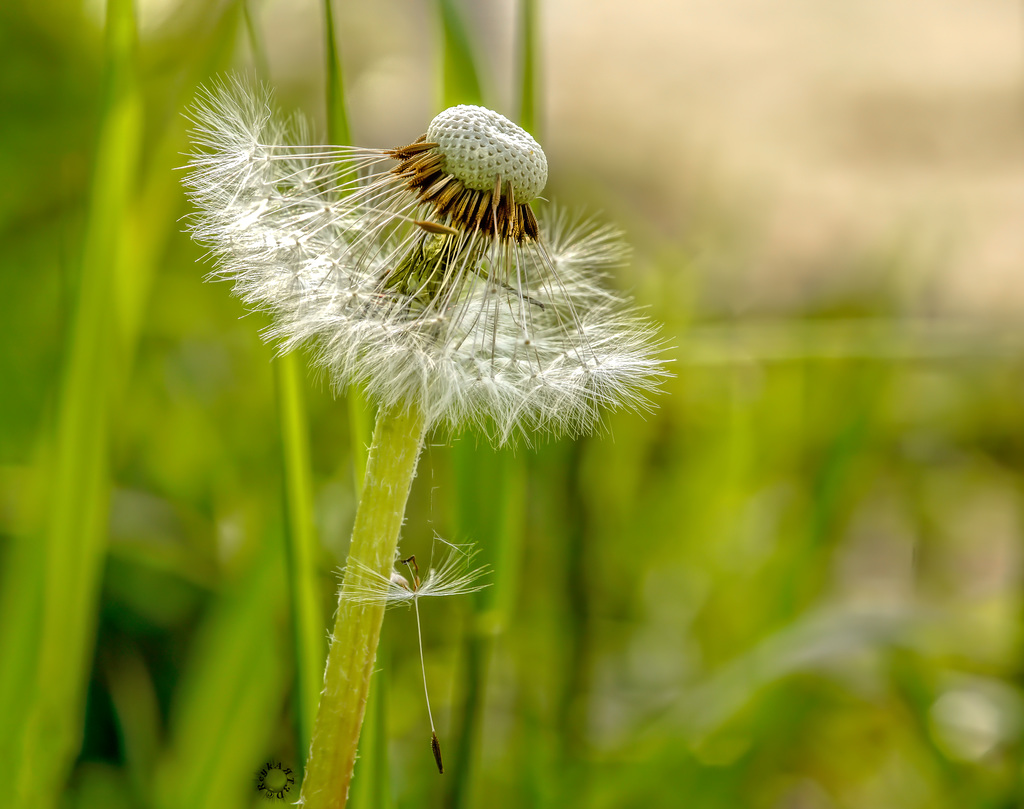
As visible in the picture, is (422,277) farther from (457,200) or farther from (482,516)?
(482,516)

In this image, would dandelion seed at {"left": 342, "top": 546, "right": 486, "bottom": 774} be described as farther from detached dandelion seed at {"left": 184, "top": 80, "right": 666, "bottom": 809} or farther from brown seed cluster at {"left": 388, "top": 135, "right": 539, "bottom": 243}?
brown seed cluster at {"left": 388, "top": 135, "right": 539, "bottom": 243}

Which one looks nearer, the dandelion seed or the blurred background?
the dandelion seed

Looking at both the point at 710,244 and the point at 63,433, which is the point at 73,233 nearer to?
the point at 63,433

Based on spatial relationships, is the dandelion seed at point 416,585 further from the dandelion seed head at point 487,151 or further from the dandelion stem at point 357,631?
the dandelion seed head at point 487,151

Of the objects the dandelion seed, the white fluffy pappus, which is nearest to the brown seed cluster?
the white fluffy pappus

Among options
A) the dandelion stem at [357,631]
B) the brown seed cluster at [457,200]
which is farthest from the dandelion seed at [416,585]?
the brown seed cluster at [457,200]

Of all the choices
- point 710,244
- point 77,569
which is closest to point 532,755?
point 77,569
